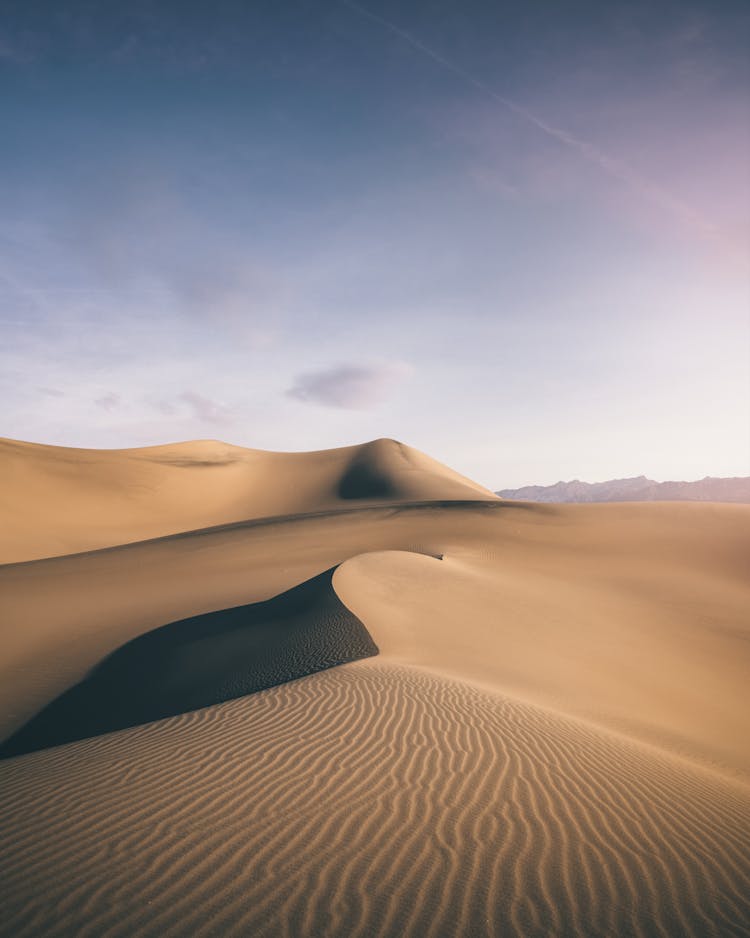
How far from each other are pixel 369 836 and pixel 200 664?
8576 millimetres

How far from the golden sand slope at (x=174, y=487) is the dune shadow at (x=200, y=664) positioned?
93.2ft

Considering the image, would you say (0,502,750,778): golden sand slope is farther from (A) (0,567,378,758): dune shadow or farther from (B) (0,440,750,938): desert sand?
(A) (0,567,378,758): dune shadow

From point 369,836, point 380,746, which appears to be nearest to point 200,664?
point 380,746

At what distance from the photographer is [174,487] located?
193 feet

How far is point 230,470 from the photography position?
69.9 m

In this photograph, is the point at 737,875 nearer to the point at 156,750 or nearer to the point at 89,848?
the point at 89,848

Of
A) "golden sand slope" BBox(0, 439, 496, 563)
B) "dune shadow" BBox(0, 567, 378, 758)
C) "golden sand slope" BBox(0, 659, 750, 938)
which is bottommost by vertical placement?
"dune shadow" BBox(0, 567, 378, 758)

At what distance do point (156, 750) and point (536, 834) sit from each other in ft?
13.1

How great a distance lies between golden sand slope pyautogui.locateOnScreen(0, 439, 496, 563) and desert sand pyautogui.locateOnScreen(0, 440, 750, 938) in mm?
19819

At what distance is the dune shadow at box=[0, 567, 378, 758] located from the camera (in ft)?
30.8

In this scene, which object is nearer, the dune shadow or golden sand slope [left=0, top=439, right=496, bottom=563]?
the dune shadow

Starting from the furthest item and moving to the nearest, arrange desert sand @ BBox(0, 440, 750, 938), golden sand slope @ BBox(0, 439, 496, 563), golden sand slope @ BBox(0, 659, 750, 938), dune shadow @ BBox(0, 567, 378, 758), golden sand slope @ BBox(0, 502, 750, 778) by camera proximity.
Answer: golden sand slope @ BBox(0, 439, 496, 563) → golden sand slope @ BBox(0, 502, 750, 778) → dune shadow @ BBox(0, 567, 378, 758) → desert sand @ BBox(0, 440, 750, 938) → golden sand slope @ BBox(0, 659, 750, 938)

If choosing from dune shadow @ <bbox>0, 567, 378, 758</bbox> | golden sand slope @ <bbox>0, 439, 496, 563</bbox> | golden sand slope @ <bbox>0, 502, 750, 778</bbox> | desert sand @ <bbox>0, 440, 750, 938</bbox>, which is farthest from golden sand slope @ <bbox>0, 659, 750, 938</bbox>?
golden sand slope @ <bbox>0, 439, 496, 563</bbox>

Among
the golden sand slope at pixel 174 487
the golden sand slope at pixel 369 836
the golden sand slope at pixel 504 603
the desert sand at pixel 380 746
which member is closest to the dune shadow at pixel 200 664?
the desert sand at pixel 380 746
